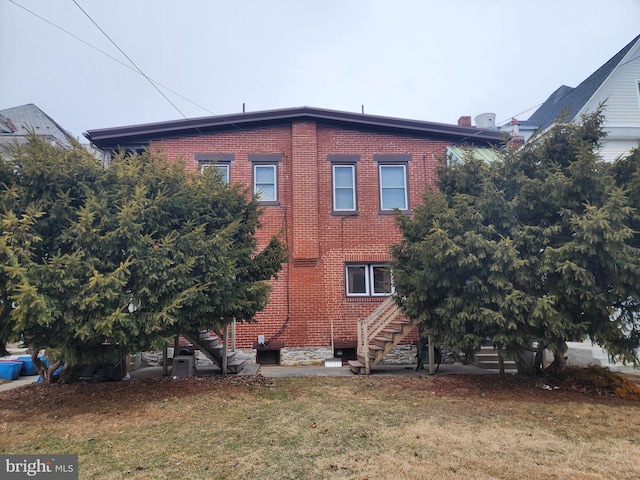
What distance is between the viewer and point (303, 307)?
37.4 ft

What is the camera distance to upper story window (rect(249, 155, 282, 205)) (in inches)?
474

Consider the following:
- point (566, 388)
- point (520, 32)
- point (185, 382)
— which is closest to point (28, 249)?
point (185, 382)

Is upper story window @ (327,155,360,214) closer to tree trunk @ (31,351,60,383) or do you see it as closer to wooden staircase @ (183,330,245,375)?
wooden staircase @ (183,330,245,375)

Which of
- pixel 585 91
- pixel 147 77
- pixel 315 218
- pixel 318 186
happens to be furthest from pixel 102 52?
pixel 585 91

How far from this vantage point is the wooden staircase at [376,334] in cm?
949

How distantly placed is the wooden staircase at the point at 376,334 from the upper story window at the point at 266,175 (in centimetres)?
470

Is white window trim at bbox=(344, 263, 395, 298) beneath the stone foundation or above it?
above

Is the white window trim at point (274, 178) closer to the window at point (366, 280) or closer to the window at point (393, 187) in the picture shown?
the window at point (366, 280)

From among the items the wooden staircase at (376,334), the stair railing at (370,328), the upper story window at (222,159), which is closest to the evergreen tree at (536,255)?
the wooden staircase at (376,334)

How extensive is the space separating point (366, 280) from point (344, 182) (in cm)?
309

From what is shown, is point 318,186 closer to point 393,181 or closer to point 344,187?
point 344,187

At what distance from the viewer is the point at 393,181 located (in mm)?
12352

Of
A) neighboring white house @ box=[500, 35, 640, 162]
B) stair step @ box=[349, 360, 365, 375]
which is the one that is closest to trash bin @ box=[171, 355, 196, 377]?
stair step @ box=[349, 360, 365, 375]

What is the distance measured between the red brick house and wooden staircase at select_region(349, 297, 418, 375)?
4.76 ft
